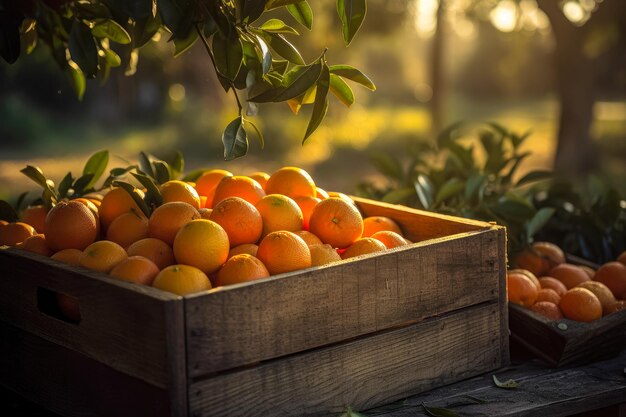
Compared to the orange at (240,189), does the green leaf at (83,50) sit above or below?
above

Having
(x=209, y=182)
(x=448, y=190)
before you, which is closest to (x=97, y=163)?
(x=209, y=182)

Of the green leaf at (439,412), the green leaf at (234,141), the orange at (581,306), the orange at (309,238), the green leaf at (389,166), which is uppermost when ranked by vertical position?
the green leaf at (234,141)

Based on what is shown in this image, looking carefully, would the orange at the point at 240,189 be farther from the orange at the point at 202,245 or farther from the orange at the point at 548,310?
the orange at the point at 548,310

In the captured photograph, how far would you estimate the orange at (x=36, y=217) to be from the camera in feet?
6.62

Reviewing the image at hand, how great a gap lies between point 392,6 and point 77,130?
275 inches

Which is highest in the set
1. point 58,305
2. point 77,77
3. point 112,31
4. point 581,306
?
point 112,31

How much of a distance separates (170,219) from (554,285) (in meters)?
1.04

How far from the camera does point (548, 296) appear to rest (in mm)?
2100

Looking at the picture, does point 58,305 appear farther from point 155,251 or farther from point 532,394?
point 532,394

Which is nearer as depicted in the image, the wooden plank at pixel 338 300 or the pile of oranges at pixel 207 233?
the wooden plank at pixel 338 300

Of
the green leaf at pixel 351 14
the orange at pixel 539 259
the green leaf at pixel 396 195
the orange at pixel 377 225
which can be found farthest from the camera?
the green leaf at pixel 396 195

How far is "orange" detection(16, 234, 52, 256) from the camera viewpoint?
5.82ft

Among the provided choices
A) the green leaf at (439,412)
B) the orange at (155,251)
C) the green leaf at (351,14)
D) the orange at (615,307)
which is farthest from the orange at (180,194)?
the orange at (615,307)

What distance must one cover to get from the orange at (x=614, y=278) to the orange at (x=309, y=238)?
895mm
